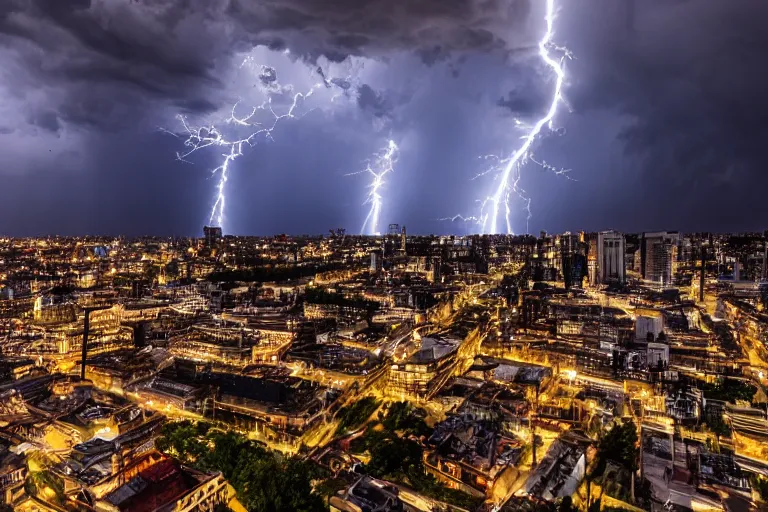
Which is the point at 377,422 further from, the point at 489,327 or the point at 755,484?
the point at 489,327

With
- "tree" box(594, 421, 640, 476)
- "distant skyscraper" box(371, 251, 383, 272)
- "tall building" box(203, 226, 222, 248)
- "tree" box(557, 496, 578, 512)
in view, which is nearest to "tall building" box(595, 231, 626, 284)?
"distant skyscraper" box(371, 251, 383, 272)

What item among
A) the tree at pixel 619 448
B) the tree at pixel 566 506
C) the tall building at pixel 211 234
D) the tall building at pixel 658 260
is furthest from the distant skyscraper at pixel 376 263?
the tree at pixel 566 506

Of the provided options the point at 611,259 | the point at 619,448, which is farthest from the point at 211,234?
the point at 619,448

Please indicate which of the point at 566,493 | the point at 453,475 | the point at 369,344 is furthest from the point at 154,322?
the point at 566,493

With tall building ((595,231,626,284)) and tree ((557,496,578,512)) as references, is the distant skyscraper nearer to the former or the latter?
tall building ((595,231,626,284))

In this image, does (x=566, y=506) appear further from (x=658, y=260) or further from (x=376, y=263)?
(x=376, y=263)
